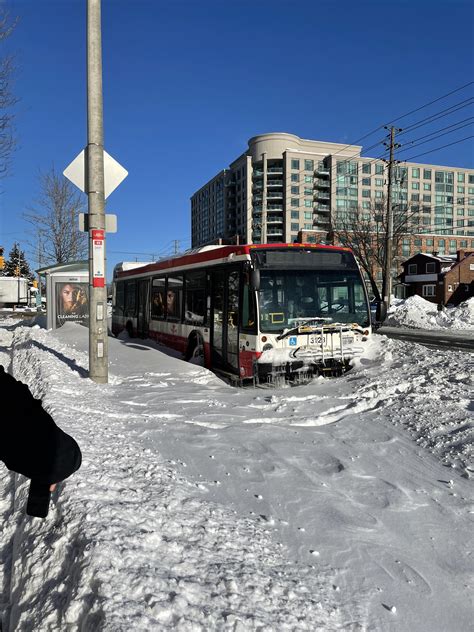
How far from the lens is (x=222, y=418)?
5797mm

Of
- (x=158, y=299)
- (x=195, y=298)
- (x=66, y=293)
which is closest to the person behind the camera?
(x=195, y=298)

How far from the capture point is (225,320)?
9664 millimetres

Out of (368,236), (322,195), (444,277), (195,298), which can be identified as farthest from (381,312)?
(322,195)

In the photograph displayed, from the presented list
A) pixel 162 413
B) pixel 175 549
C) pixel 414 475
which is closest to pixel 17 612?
pixel 175 549

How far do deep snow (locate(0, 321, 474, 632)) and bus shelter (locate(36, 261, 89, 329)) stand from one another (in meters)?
14.9

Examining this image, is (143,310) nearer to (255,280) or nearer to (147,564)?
(255,280)

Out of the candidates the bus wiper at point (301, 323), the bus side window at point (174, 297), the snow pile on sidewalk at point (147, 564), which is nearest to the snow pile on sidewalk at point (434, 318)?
the bus side window at point (174, 297)

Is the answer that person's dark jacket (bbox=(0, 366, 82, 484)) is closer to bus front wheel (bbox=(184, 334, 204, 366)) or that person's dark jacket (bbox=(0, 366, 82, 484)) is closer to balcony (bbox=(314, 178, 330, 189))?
bus front wheel (bbox=(184, 334, 204, 366))

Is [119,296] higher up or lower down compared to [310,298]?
higher up

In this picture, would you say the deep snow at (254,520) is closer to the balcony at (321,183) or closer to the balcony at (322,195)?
the balcony at (322,195)

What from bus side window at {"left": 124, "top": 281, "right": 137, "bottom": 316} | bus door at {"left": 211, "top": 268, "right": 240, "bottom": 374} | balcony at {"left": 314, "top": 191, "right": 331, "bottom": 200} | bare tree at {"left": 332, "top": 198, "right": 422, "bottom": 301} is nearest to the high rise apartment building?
balcony at {"left": 314, "top": 191, "right": 331, "bottom": 200}

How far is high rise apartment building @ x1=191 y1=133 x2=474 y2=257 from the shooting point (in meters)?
101

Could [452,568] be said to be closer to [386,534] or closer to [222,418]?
[386,534]

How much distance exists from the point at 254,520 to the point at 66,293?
19.3 m
